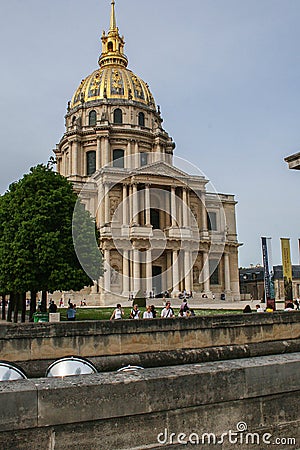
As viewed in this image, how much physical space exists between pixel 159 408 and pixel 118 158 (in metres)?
69.4

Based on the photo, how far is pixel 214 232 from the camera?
224ft

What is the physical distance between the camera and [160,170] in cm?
6325

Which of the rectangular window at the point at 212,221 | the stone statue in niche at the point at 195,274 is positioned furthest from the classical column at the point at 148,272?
the rectangular window at the point at 212,221

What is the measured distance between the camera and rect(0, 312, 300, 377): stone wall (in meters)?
7.81

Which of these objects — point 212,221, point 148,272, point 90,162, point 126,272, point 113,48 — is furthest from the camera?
point 113,48

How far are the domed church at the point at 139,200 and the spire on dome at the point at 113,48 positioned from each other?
818 millimetres

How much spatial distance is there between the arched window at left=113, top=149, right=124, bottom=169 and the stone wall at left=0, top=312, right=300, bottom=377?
60323mm

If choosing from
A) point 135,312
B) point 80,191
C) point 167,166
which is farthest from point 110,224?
point 135,312

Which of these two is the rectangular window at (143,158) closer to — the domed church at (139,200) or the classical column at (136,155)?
the domed church at (139,200)

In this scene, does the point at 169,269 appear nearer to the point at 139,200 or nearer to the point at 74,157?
the point at 139,200

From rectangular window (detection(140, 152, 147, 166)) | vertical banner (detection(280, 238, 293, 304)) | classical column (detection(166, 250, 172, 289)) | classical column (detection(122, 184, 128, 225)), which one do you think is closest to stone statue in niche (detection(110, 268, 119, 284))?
classical column (detection(122, 184, 128, 225))

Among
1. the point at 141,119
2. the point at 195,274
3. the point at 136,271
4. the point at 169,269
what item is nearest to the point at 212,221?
the point at 195,274

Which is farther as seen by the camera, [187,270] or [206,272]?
[206,272]

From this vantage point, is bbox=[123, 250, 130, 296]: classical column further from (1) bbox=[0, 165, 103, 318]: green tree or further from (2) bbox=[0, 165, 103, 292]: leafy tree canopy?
(2) bbox=[0, 165, 103, 292]: leafy tree canopy
